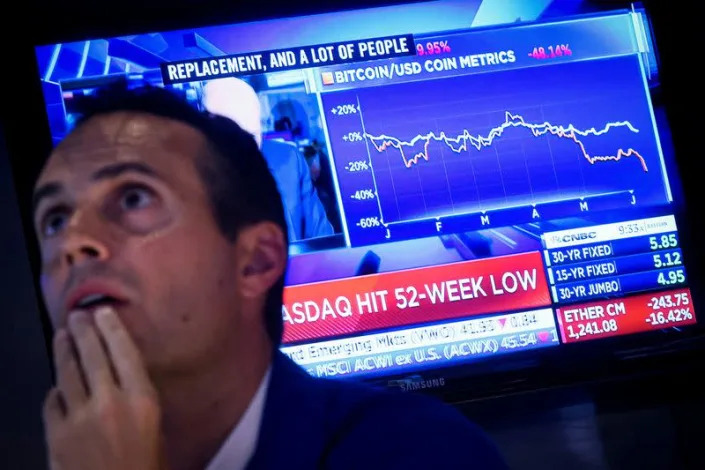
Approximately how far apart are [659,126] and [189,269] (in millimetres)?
853

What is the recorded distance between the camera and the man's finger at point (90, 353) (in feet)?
3.25

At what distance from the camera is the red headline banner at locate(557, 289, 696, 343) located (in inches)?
55.2

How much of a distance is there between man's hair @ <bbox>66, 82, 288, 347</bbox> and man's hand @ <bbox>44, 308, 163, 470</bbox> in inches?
8.3

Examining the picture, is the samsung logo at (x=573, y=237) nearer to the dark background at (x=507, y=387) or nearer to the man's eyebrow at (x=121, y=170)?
the dark background at (x=507, y=387)

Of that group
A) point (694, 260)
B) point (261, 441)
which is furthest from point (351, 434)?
point (694, 260)

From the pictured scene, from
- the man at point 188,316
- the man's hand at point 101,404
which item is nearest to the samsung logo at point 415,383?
the man at point 188,316

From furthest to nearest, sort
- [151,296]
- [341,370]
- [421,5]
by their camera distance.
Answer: [421,5] → [341,370] → [151,296]

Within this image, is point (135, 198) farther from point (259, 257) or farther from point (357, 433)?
point (357, 433)

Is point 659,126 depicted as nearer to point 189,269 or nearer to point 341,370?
point 341,370

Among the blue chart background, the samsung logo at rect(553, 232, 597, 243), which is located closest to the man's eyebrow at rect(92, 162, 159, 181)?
the blue chart background

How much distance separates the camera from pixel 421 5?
1.47 meters

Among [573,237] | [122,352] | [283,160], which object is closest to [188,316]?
[122,352]

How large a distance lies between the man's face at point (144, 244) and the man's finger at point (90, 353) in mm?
25

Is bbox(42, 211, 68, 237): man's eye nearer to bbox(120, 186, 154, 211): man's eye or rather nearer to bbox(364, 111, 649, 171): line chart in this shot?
bbox(120, 186, 154, 211): man's eye
